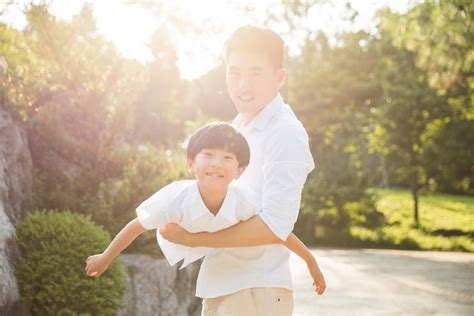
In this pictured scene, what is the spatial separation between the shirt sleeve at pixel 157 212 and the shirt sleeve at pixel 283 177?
0.31 meters

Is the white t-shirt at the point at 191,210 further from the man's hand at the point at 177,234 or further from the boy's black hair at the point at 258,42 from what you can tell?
the boy's black hair at the point at 258,42

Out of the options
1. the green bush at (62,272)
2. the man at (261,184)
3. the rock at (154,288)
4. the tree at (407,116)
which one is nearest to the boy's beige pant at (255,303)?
the man at (261,184)

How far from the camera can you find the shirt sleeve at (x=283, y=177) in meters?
2.25

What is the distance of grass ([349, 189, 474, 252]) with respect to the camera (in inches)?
857

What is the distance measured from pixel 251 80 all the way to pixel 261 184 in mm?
391

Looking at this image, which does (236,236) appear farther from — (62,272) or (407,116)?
(407,116)

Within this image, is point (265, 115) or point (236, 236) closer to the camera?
point (236, 236)

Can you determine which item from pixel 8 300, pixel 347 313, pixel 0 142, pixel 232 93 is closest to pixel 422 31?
pixel 347 313

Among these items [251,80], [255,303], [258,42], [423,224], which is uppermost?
[258,42]

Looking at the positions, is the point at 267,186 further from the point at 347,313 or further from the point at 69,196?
the point at 347,313

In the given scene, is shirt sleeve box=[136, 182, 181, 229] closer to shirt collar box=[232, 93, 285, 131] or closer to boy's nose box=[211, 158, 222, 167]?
boy's nose box=[211, 158, 222, 167]

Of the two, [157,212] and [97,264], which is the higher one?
[157,212]

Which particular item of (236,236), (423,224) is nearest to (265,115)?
(236,236)

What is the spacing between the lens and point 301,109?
26578 mm
